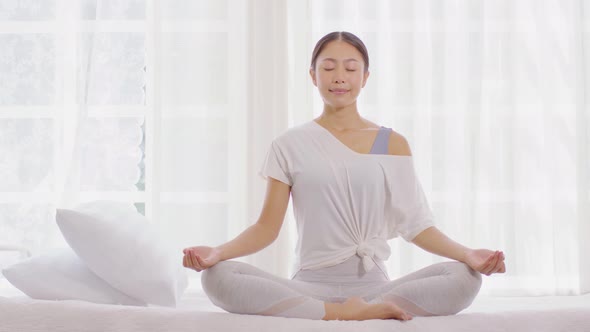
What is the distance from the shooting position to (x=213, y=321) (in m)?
1.52

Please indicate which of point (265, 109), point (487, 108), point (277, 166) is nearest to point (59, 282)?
point (277, 166)

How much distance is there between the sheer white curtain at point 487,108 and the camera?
272 cm

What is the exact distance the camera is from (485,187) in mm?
2758

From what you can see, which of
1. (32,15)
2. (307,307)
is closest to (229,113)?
(32,15)

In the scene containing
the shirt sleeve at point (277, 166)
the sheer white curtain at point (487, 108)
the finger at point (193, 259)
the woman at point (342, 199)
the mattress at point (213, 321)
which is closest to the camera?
the mattress at point (213, 321)

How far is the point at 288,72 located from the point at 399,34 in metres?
0.44

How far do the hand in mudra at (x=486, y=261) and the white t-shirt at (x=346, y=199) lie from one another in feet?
0.78

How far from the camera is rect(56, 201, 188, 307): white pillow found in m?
1.83

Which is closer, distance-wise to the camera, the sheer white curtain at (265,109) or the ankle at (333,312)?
the ankle at (333,312)

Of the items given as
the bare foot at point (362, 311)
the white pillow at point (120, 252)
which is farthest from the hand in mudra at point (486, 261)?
the white pillow at point (120, 252)

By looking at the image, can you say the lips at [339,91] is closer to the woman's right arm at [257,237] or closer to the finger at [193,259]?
the woman's right arm at [257,237]

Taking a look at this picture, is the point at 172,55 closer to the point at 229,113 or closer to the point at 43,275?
the point at 229,113

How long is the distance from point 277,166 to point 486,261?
23.4 inches

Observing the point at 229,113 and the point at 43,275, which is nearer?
the point at 43,275
